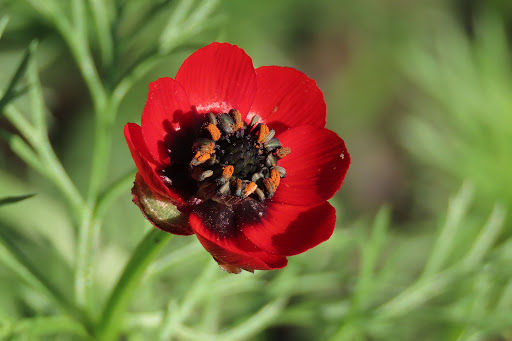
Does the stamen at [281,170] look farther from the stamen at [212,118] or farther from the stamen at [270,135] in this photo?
the stamen at [212,118]

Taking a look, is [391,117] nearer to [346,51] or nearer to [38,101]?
[346,51]

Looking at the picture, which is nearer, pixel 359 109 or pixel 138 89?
pixel 138 89

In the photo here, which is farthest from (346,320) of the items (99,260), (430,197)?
(430,197)

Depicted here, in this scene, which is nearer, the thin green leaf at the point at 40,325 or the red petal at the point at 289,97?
the red petal at the point at 289,97

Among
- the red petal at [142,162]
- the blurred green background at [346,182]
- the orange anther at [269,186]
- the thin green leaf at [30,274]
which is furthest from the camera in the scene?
the blurred green background at [346,182]

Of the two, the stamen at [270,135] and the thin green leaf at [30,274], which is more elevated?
the stamen at [270,135]

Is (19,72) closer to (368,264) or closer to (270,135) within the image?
(270,135)

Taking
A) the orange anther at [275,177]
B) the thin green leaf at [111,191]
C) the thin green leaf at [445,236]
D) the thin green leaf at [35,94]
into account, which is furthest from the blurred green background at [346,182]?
the orange anther at [275,177]
